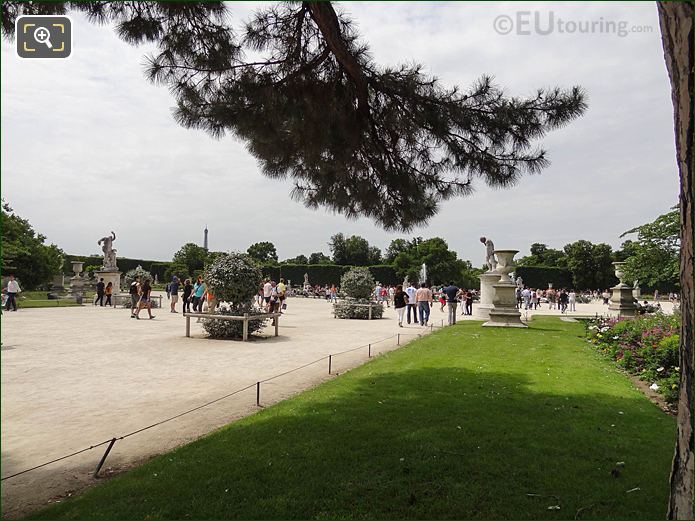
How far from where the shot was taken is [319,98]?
17.7 ft

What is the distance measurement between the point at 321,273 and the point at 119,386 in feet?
163

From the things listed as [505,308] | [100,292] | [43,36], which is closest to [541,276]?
[505,308]

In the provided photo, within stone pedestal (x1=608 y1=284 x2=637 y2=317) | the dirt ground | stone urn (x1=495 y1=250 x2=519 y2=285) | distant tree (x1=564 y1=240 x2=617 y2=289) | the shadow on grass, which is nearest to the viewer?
the shadow on grass

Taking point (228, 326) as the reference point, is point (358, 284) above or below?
above

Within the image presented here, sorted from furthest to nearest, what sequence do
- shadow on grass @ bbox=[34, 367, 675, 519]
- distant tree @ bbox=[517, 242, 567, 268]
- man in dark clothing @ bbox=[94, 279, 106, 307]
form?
distant tree @ bbox=[517, 242, 567, 268]
man in dark clothing @ bbox=[94, 279, 106, 307]
shadow on grass @ bbox=[34, 367, 675, 519]

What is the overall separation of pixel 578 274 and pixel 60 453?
204 feet

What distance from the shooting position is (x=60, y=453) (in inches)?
158

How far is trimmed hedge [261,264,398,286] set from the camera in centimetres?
5572

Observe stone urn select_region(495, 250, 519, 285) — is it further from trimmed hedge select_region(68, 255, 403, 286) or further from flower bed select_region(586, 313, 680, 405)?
trimmed hedge select_region(68, 255, 403, 286)

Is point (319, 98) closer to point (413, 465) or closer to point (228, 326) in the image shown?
point (413, 465)

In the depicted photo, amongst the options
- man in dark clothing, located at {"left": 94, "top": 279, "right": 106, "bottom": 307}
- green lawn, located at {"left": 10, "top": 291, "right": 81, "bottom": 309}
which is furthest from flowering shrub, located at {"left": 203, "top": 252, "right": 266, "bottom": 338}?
man in dark clothing, located at {"left": 94, "top": 279, "right": 106, "bottom": 307}

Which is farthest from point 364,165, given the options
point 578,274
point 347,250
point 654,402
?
point 347,250

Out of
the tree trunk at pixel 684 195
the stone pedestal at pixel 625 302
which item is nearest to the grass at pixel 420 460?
the tree trunk at pixel 684 195

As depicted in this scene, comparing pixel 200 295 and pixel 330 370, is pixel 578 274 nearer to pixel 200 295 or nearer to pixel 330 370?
pixel 200 295
